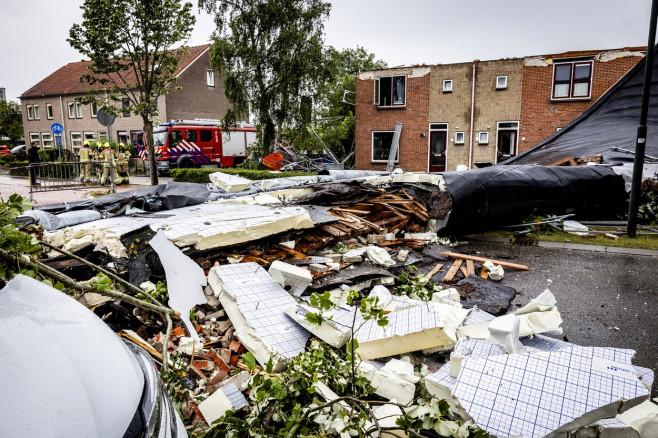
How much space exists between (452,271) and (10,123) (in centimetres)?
6365

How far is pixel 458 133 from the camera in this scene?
23188 mm

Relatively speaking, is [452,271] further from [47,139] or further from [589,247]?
[47,139]

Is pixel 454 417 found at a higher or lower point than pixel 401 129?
lower

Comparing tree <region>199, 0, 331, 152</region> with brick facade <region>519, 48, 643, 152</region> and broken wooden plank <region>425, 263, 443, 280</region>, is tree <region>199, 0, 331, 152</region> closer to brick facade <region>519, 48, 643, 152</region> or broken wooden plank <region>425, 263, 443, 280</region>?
brick facade <region>519, 48, 643, 152</region>

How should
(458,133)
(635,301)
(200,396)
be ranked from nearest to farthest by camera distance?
1. (200,396)
2. (635,301)
3. (458,133)

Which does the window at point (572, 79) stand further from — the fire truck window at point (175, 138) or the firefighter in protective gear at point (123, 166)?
the firefighter in protective gear at point (123, 166)

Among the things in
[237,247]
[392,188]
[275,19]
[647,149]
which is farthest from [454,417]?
[275,19]

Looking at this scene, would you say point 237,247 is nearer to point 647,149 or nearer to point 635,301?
point 635,301

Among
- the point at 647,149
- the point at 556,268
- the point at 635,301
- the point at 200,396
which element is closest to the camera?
the point at 200,396

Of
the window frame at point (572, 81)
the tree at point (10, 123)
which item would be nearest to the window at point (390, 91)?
the window frame at point (572, 81)

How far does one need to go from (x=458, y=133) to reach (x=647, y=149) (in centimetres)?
1197

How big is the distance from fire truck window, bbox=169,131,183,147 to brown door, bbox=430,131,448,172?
46.8 feet

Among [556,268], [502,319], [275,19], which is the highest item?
[275,19]

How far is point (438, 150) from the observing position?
23.9m
